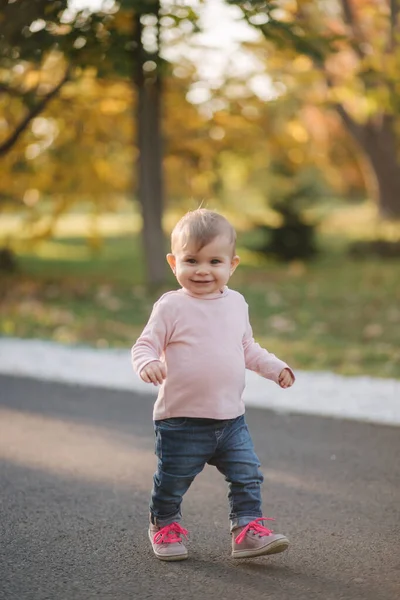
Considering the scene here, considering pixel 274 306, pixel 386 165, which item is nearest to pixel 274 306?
pixel 274 306

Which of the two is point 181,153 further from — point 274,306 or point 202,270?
point 202,270

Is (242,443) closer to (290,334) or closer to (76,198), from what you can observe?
(290,334)

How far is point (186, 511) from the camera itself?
412 cm

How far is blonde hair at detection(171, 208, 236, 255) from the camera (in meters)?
3.36

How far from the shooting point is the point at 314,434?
18.4ft

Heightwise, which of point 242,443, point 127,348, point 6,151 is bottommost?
point 127,348

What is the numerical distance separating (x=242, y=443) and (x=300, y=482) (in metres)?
1.22

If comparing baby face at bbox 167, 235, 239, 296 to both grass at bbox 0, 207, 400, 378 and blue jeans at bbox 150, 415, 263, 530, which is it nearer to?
blue jeans at bbox 150, 415, 263, 530

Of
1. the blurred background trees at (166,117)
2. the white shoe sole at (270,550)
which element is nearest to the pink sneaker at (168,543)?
the white shoe sole at (270,550)

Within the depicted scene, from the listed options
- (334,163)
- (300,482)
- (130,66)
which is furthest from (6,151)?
(334,163)

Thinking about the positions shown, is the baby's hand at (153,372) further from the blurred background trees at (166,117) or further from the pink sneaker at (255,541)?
the blurred background trees at (166,117)

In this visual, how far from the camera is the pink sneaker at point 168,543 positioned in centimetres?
349

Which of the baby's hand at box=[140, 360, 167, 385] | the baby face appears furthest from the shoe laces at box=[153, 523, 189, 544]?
the baby face

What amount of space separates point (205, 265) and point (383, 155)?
2014 centimetres
